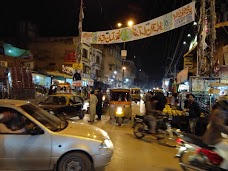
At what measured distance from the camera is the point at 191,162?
20.1ft

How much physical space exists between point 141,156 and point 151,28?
351 inches

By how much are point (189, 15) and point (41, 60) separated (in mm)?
38205

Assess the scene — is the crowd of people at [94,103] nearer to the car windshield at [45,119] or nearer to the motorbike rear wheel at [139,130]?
the motorbike rear wheel at [139,130]

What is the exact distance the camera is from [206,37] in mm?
14625

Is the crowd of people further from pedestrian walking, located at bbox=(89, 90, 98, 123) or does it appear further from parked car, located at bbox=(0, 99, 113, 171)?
parked car, located at bbox=(0, 99, 113, 171)

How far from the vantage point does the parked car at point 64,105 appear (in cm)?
1509

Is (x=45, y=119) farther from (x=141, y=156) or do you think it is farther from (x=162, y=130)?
(x=162, y=130)

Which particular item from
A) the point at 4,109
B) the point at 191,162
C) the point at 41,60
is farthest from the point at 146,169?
the point at 41,60

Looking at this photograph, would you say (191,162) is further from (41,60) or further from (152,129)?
(41,60)

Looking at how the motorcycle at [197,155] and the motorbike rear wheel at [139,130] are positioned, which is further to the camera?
the motorbike rear wheel at [139,130]

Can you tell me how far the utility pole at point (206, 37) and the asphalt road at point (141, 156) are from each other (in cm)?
522

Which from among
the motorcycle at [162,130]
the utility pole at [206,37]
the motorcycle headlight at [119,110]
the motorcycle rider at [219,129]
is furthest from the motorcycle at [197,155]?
the motorcycle headlight at [119,110]

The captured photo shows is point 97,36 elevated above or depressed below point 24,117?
above

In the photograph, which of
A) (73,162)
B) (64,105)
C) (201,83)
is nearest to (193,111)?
(201,83)
